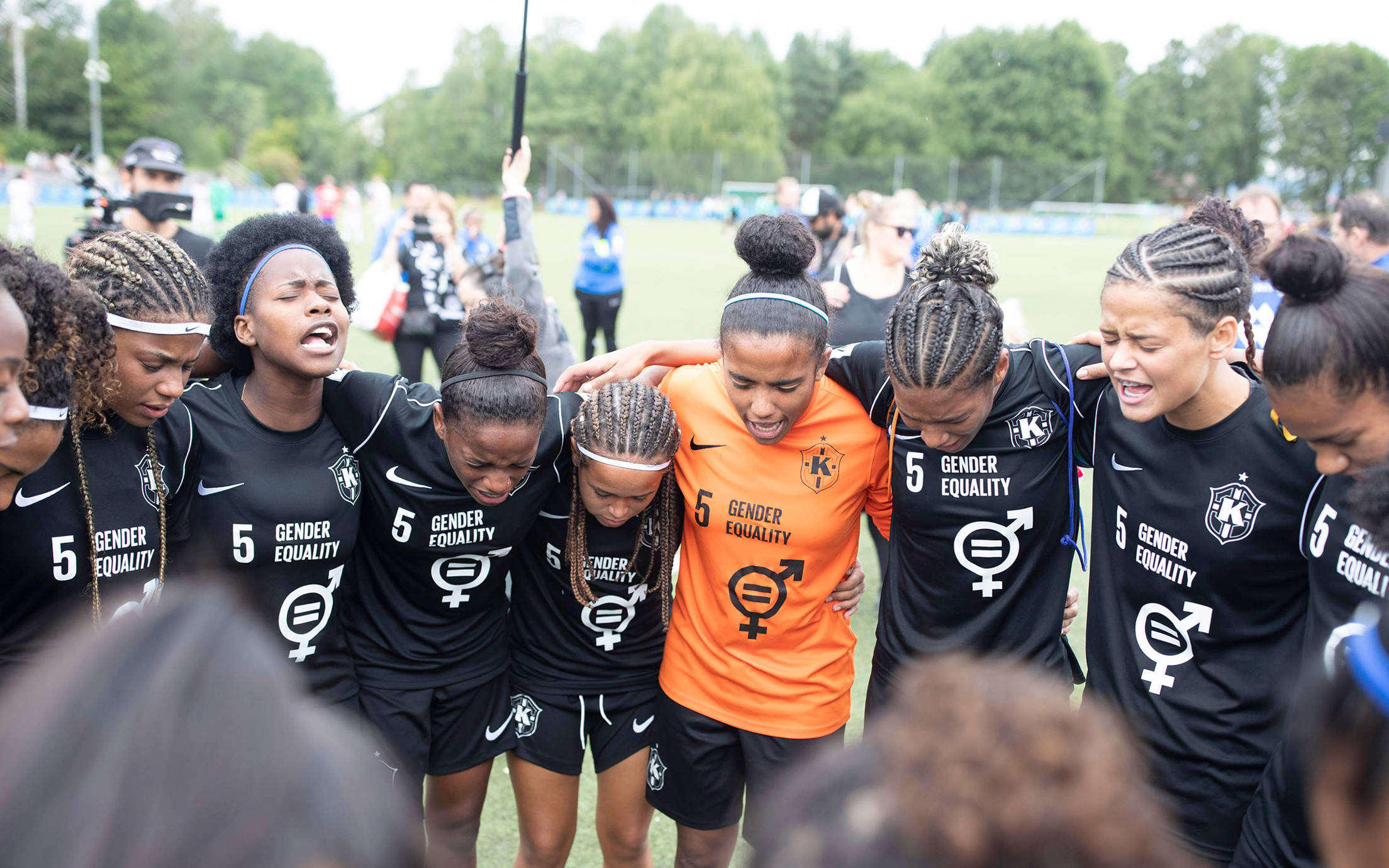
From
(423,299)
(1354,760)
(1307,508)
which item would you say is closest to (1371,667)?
(1354,760)

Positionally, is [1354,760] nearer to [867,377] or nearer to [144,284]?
[867,377]

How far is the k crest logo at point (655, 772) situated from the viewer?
3.05 m

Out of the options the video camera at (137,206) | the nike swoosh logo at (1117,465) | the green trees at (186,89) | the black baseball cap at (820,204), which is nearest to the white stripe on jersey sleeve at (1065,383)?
the nike swoosh logo at (1117,465)

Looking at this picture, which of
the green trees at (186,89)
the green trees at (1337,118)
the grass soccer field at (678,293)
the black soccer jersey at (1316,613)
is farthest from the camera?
the green trees at (1337,118)

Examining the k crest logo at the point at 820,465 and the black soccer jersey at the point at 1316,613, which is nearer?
the black soccer jersey at the point at 1316,613

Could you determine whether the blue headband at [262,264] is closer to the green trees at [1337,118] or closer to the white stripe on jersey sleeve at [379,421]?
the white stripe on jersey sleeve at [379,421]

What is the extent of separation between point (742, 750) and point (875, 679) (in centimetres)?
50

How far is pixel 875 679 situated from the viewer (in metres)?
3.13

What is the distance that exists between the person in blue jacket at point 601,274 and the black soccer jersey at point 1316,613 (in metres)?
10.5

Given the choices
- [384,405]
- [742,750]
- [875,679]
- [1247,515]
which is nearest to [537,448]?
[384,405]

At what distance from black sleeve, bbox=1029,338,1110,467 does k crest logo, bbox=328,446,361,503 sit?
2076mm

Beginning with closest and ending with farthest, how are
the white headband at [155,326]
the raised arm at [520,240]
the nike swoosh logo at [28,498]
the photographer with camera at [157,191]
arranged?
the nike swoosh logo at [28,498], the white headband at [155,326], the raised arm at [520,240], the photographer with camera at [157,191]

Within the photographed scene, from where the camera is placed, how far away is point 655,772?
308 cm

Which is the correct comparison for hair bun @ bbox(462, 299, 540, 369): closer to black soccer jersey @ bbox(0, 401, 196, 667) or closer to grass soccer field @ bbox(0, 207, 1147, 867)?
black soccer jersey @ bbox(0, 401, 196, 667)
